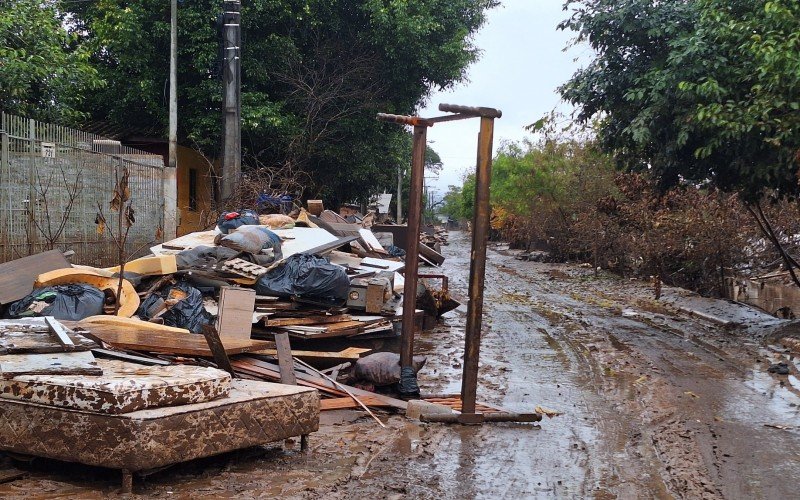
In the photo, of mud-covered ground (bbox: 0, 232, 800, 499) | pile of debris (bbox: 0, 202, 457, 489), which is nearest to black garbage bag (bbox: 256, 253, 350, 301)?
pile of debris (bbox: 0, 202, 457, 489)

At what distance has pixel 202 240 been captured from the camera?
483 inches

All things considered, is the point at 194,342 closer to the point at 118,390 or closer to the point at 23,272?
the point at 118,390

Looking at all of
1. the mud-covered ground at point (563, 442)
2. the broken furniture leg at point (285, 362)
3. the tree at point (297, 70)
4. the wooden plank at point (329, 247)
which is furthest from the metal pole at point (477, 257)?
the tree at point (297, 70)

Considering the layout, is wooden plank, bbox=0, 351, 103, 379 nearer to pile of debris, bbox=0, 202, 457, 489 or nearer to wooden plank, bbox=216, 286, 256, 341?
pile of debris, bbox=0, 202, 457, 489

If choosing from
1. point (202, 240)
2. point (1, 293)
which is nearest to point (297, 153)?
point (202, 240)

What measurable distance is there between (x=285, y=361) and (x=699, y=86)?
7.71 meters

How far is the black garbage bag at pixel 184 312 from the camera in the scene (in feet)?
29.0

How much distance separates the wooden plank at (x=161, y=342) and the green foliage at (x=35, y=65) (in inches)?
353

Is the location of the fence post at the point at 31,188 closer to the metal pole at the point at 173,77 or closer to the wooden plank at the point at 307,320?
the wooden plank at the point at 307,320

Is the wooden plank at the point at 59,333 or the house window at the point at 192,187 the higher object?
the house window at the point at 192,187

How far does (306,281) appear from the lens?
9625mm

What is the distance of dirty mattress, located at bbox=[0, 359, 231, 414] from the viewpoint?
457 cm

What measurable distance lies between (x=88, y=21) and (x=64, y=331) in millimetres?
21459

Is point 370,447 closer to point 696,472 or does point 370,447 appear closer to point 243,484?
point 243,484
